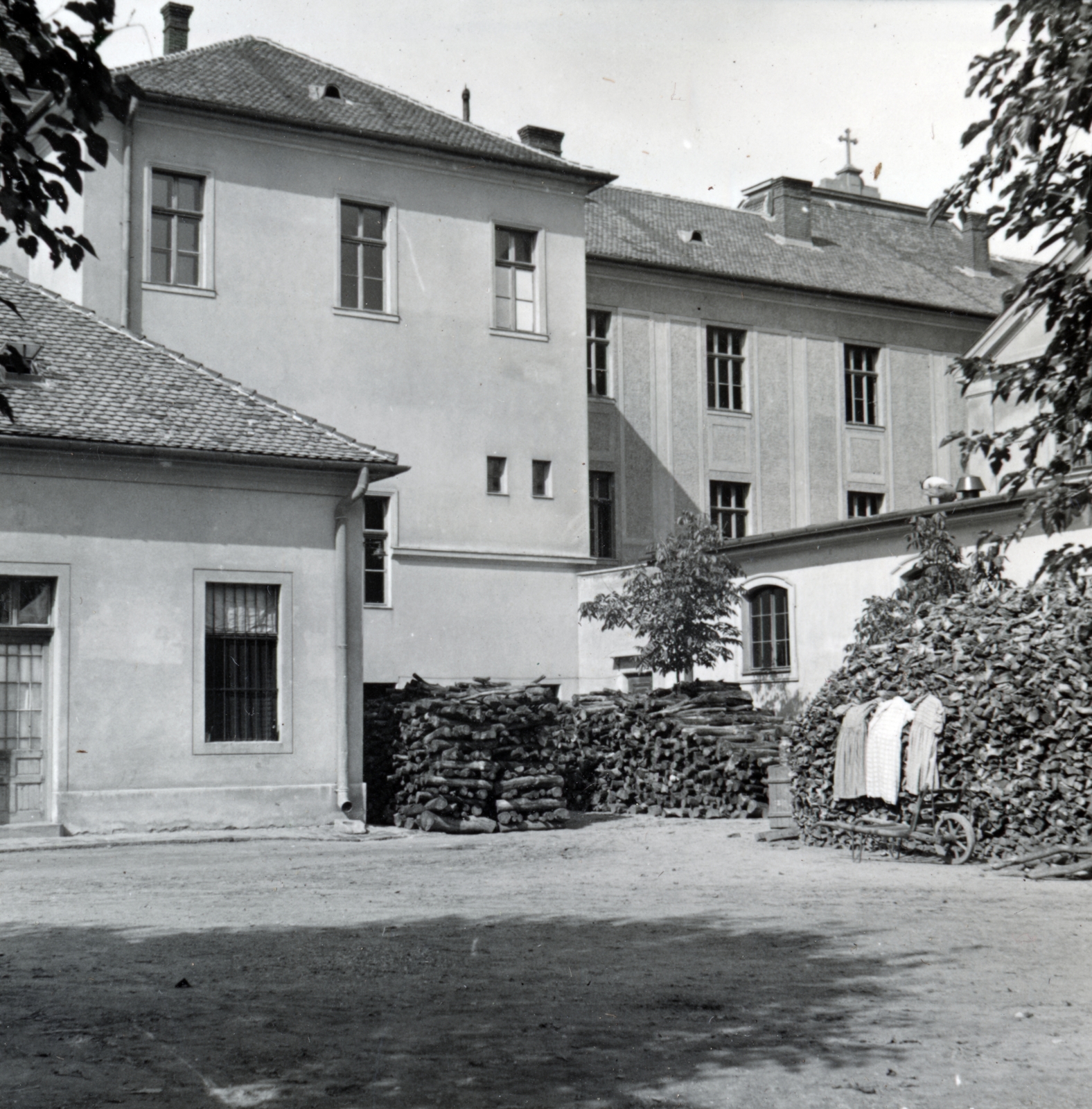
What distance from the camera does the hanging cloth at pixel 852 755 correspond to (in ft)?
52.3

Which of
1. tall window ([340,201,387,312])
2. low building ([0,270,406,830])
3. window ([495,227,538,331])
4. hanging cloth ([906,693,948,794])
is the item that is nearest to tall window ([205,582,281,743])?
low building ([0,270,406,830])

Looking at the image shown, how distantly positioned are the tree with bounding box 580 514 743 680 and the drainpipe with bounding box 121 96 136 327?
9890 mm

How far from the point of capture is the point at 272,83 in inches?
1187

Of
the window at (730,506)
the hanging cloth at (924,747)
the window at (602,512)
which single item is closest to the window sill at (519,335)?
the window at (602,512)

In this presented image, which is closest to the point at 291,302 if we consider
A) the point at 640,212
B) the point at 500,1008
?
the point at 640,212

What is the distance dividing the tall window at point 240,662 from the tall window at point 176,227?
954 cm

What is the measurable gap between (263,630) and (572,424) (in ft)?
40.2

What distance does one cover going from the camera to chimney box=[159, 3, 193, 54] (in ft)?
108

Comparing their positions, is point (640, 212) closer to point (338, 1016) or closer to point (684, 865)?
point (684, 865)

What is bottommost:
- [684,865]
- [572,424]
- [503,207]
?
[684,865]

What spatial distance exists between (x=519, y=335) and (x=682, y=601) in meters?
7.48

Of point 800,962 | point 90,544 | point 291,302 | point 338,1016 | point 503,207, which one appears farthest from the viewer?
point 503,207

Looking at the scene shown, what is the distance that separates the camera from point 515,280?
102 feet

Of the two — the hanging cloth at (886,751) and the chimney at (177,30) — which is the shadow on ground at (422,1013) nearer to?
the hanging cloth at (886,751)
